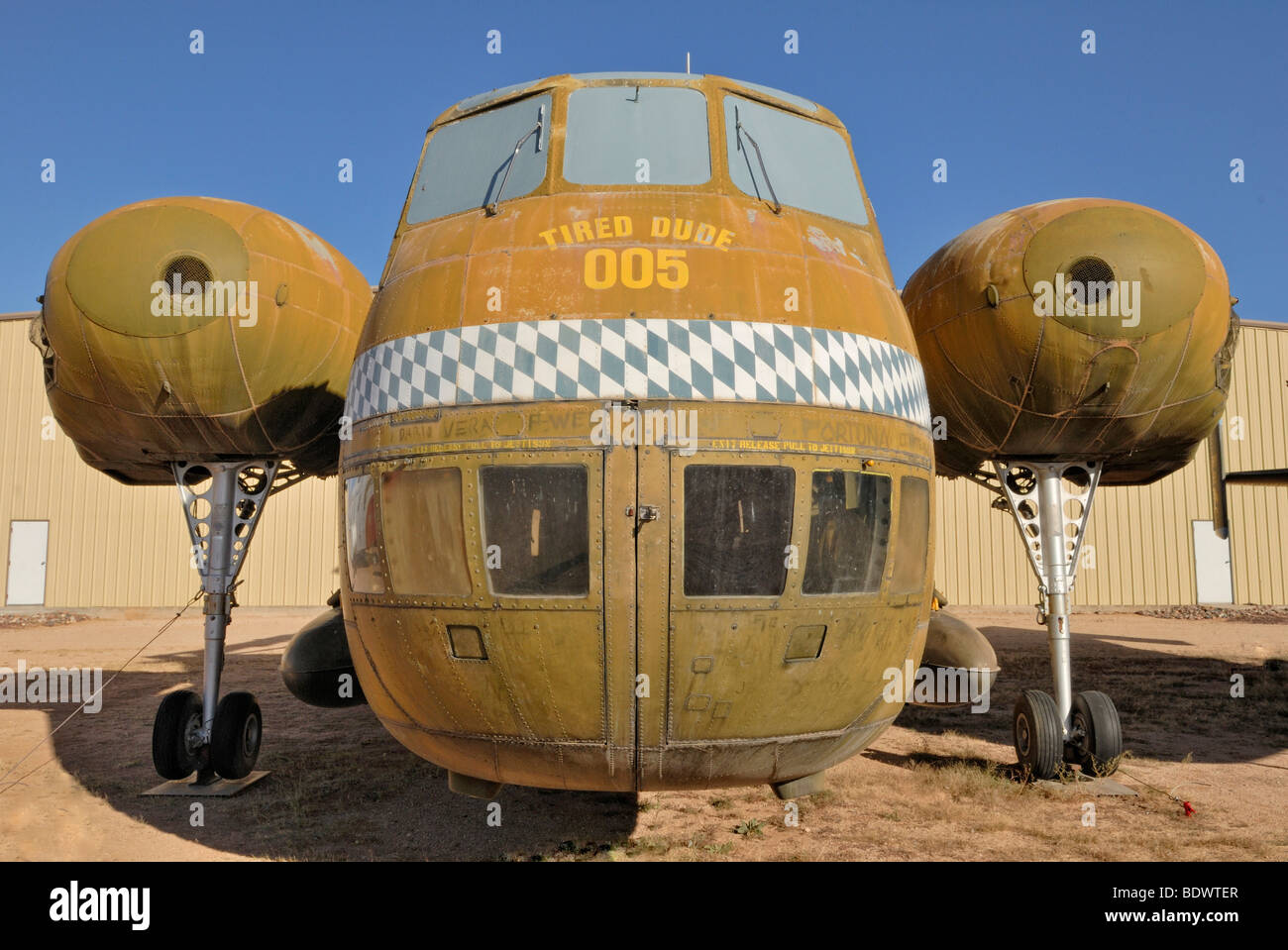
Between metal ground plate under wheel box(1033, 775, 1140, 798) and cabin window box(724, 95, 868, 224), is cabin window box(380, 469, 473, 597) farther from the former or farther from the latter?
metal ground plate under wheel box(1033, 775, 1140, 798)

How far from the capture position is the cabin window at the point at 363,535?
5.04 metres

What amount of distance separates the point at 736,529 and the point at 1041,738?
6.27 m

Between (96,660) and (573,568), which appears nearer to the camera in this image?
(573,568)

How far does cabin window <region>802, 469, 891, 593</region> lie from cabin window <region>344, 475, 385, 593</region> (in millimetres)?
2372

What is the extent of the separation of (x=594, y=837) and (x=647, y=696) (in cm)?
365

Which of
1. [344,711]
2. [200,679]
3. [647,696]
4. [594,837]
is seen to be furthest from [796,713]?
[200,679]

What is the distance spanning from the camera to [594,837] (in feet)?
24.6

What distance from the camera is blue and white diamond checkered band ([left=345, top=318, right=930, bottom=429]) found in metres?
4.47

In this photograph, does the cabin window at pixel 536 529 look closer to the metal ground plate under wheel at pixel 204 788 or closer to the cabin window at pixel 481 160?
the cabin window at pixel 481 160

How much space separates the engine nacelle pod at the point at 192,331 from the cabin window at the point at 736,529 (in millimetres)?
5668

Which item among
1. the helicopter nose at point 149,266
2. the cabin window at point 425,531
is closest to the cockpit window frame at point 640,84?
the cabin window at point 425,531
